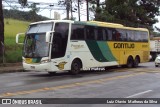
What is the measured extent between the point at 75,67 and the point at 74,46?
1238 mm

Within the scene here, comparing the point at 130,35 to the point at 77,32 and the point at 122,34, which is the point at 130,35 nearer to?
the point at 122,34

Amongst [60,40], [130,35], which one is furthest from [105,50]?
[60,40]

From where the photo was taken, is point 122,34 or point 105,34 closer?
point 105,34

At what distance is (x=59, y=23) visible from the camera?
21516 mm

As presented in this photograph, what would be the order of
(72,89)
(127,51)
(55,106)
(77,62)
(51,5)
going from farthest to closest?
1. (51,5)
2. (127,51)
3. (77,62)
4. (72,89)
5. (55,106)

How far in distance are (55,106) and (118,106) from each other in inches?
74.0

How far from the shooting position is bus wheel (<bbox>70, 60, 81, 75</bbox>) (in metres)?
22.4

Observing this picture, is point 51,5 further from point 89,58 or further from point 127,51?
point 89,58

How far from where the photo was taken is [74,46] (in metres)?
22.6

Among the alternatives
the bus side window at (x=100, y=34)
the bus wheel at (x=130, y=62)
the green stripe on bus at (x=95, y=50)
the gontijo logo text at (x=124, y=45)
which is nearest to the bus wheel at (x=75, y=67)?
the green stripe on bus at (x=95, y=50)

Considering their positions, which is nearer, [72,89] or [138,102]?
[138,102]

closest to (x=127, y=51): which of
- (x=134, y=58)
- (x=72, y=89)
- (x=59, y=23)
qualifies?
(x=134, y=58)

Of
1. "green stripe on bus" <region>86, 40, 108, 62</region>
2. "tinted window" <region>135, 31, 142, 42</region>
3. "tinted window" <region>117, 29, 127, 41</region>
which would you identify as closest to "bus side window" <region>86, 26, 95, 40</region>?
"green stripe on bus" <region>86, 40, 108, 62</region>

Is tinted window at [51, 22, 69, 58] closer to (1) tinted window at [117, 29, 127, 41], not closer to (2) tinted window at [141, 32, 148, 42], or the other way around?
(1) tinted window at [117, 29, 127, 41]
